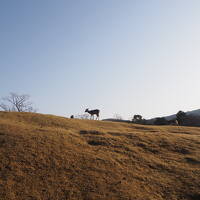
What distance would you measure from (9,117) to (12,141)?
9.70 meters

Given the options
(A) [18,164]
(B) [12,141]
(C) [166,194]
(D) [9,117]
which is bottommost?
(C) [166,194]

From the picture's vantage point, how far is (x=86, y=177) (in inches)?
553

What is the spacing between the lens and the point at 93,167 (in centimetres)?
1538

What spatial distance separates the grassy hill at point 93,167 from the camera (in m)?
12.6

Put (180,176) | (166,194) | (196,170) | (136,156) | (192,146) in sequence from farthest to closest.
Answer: (192,146), (136,156), (196,170), (180,176), (166,194)

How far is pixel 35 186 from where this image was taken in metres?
12.5

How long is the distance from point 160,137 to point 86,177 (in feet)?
40.7

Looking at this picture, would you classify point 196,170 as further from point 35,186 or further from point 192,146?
point 35,186

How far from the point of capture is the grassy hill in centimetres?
1259

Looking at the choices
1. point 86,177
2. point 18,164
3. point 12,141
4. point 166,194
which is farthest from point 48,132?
point 166,194

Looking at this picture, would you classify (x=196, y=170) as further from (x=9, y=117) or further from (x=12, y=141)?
(x=9, y=117)

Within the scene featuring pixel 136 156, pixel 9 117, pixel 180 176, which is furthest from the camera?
pixel 9 117

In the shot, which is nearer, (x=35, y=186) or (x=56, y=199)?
(x=56, y=199)

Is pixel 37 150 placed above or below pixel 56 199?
above
